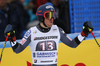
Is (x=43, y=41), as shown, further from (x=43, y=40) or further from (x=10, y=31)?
(x=10, y=31)

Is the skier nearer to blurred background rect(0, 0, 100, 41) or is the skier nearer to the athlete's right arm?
the athlete's right arm

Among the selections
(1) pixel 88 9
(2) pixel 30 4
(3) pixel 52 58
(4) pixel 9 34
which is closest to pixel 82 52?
(3) pixel 52 58

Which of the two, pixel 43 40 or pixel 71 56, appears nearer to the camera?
pixel 43 40

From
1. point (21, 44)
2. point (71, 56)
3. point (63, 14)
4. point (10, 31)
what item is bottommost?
point (71, 56)

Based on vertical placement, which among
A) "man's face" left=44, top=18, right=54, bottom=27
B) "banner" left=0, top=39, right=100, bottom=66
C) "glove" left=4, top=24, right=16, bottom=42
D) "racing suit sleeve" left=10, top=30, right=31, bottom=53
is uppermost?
"man's face" left=44, top=18, right=54, bottom=27

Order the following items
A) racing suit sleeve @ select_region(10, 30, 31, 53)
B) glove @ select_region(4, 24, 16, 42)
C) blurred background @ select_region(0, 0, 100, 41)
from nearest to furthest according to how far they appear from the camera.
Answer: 1. glove @ select_region(4, 24, 16, 42)
2. racing suit sleeve @ select_region(10, 30, 31, 53)
3. blurred background @ select_region(0, 0, 100, 41)

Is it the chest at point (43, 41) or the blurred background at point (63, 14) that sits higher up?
the blurred background at point (63, 14)

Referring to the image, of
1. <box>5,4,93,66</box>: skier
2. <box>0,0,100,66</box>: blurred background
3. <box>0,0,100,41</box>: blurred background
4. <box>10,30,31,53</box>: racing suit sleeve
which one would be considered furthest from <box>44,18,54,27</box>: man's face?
<box>0,0,100,41</box>: blurred background

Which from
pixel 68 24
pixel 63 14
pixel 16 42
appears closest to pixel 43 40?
pixel 16 42

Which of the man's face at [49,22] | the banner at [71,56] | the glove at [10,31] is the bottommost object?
the banner at [71,56]

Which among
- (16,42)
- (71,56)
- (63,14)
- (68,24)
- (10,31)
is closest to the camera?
(10,31)

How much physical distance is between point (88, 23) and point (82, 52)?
82 cm

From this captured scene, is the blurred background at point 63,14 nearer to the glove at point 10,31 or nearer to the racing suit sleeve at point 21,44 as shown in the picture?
the racing suit sleeve at point 21,44

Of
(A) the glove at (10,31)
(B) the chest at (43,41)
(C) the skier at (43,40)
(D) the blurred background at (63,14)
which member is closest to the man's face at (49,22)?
(C) the skier at (43,40)
